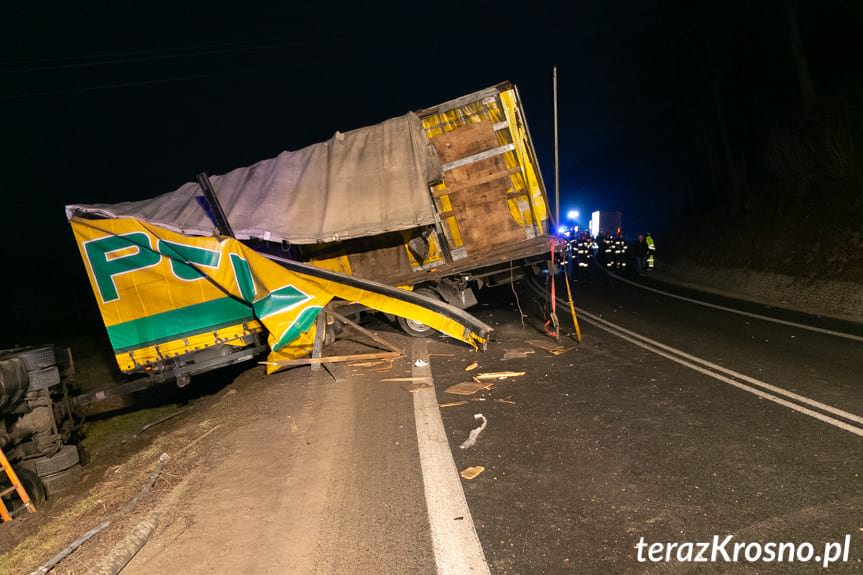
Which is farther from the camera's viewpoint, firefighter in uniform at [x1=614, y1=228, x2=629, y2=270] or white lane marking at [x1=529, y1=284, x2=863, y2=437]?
firefighter in uniform at [x1=614, y1=228, x2=629, y2=270]

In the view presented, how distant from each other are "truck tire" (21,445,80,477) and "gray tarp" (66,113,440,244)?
3513mm

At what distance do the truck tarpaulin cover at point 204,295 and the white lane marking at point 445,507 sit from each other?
313 centimetres

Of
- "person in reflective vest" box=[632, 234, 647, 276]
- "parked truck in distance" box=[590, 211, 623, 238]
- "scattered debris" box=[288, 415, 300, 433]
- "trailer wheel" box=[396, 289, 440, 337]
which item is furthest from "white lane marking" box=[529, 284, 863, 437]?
"parked truck in distance" box=[590, 211, 623, 238]

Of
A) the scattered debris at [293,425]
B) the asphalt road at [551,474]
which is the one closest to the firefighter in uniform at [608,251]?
the asphalt road at [551,474]

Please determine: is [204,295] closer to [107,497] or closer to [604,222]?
[107,497]

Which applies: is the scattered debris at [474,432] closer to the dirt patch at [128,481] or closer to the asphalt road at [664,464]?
the asphalt road at [664,464]

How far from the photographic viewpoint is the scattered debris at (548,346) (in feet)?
24.7

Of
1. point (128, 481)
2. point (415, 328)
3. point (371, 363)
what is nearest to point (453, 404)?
point (371, 363)

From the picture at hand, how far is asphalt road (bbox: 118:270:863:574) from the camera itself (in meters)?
2.79

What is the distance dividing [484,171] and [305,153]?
11.1 ft

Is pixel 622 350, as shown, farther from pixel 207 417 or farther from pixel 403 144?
pixel 207 417

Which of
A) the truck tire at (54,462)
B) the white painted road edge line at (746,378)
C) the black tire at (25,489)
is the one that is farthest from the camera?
the truck tire at (54,462)

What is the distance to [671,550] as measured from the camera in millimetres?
2729

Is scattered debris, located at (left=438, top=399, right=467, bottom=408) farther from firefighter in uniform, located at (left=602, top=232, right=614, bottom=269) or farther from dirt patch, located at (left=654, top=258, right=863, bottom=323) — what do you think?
firefighter in uniform, located at (left=602, top=232, right=614, bottom=269)
